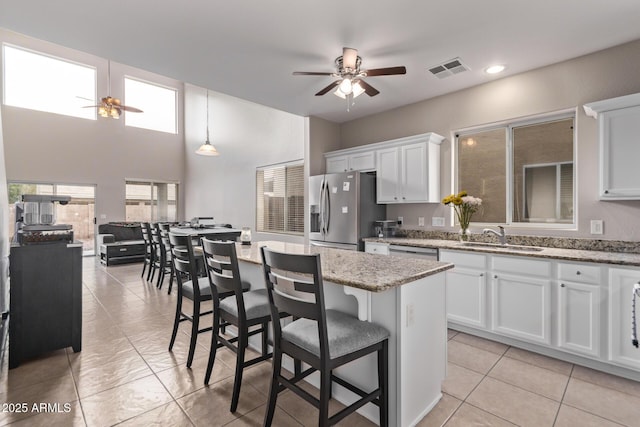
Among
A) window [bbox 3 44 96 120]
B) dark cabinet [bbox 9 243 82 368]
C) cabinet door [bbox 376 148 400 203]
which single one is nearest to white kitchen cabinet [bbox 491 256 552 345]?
cabinet door [bbox 376 148 400 203]

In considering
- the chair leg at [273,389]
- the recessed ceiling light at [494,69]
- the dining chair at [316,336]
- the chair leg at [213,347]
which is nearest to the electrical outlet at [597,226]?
the recessed ceiling light at [494,69]

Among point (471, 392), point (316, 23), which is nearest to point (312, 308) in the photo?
point (471, 392)

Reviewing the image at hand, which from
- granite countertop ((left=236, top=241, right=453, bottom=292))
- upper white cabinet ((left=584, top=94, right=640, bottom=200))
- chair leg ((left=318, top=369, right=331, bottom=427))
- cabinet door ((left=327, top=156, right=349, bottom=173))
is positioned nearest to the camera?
chair leg ((left=318, top=369, right=331, bottom=427))

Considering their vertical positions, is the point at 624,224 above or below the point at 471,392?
above

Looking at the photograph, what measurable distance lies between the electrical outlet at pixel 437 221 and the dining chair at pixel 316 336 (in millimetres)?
2692

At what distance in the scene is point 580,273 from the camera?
8.19 feet

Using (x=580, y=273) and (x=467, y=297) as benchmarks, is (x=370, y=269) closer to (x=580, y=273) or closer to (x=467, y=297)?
(x=467, y=297)

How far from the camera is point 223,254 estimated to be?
197 cm

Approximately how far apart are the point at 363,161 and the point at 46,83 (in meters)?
8.43

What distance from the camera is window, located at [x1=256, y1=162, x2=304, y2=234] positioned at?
232 inches

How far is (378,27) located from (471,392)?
2905 mm

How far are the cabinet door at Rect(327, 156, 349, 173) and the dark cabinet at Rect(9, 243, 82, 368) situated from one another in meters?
3.37

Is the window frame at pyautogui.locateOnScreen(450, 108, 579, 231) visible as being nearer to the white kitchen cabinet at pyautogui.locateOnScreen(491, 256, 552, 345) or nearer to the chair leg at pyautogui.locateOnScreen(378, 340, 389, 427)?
the white kitchen cabinet at pyautogui.locateOnScreen(491, 256, 552, 345)

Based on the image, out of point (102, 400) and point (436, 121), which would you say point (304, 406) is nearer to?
point (102, 400)
